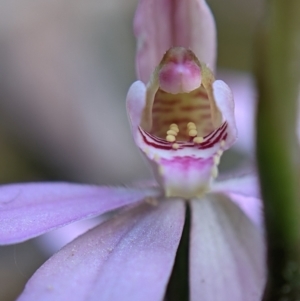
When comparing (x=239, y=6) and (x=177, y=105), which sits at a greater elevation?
(x=177, y=105)

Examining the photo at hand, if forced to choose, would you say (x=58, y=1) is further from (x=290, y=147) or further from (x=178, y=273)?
(x=290, y=147)

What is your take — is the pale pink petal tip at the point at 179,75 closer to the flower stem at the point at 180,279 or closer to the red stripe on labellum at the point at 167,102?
the red stripe on labellum at the point at 167,102

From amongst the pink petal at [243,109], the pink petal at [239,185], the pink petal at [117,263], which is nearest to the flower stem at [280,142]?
the pink petal at [117,263]

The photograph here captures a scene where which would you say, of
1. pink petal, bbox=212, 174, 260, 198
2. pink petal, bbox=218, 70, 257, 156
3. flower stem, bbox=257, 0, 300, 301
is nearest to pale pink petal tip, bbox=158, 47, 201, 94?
pink petal, bbox=212, 174, 260, 198

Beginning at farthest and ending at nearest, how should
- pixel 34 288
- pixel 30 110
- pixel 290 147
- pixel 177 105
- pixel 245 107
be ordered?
pixel 30 110, pixel 245 107, pixel 177 105, pixel 34 288, pixel 290 147

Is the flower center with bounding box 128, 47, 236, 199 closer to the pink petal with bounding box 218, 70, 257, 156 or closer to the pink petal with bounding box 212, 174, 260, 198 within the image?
the pink petal with bounding box 212, 174, 260, 198

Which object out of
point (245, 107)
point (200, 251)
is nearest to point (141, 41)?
point (200, 251)

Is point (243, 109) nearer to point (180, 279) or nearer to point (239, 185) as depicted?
point (239, 185)

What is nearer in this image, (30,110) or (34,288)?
(34,288)
